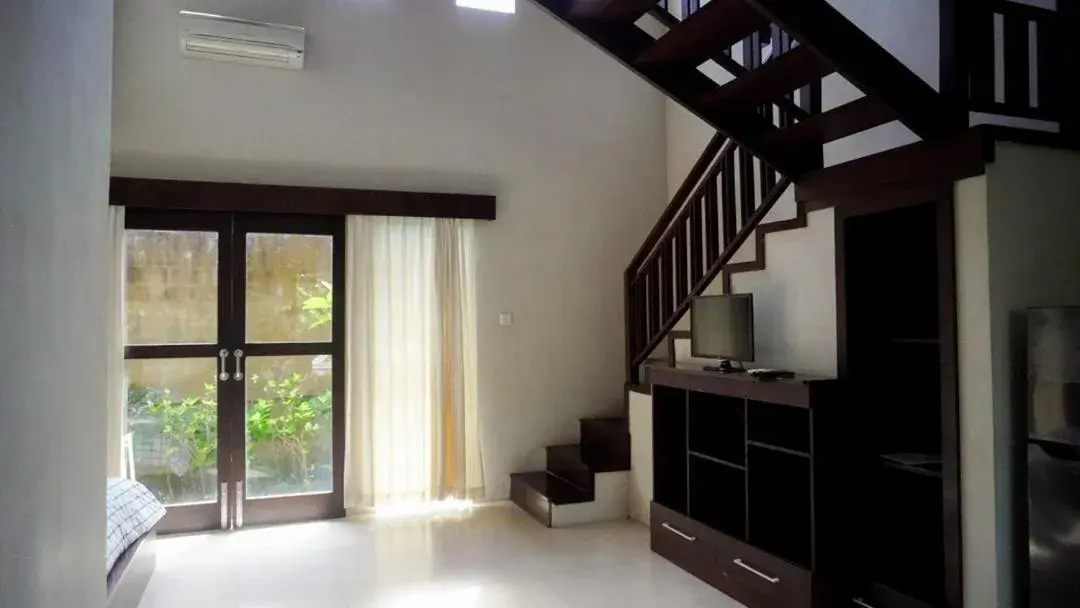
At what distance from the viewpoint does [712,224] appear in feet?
14.9

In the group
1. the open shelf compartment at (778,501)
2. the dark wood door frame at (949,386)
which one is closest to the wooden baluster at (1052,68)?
the dark wood door frame at (949,386)

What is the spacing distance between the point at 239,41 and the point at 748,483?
13.7 ft

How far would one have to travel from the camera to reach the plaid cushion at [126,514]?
3379mm

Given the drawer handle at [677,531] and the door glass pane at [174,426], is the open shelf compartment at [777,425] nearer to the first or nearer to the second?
the drawer handle at [677,531]

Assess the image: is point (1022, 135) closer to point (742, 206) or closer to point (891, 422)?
point (891, 422)

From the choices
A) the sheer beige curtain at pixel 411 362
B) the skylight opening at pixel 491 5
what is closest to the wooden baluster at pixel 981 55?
the sheer beige curtain at pixel 411 362

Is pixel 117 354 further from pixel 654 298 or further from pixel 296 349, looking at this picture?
pixel 654 298

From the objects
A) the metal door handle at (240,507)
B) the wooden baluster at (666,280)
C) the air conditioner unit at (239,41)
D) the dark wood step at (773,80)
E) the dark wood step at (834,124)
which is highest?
the air conditioner unit at (239,41)

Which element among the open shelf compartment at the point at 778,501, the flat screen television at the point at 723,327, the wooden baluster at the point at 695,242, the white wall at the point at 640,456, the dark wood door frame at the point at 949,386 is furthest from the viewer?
the white wall at the point at 640,456

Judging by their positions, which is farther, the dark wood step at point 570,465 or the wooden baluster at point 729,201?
the dark wood step at point 570,465

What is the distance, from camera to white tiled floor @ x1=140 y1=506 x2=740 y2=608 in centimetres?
370

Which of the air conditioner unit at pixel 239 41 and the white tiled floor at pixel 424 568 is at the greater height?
the air conditioner unit at pixel 239 41

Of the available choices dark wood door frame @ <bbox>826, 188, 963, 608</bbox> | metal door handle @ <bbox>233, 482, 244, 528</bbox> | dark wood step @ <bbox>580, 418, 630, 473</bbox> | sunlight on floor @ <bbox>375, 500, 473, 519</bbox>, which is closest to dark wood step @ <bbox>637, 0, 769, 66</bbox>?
dark wood door frame @ <bbox>826, 188, 963, 608</bbox>

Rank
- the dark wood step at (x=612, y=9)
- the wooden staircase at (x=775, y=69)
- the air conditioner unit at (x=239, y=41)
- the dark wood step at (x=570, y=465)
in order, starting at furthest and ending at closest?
1. the dark wood step at (x=570, y=465)
2. the air conditioner unit at (x=239, y=41)
3. the dark wood step at (x=612, y=9)
4. the wooden staircase at (x=775, y=69)
